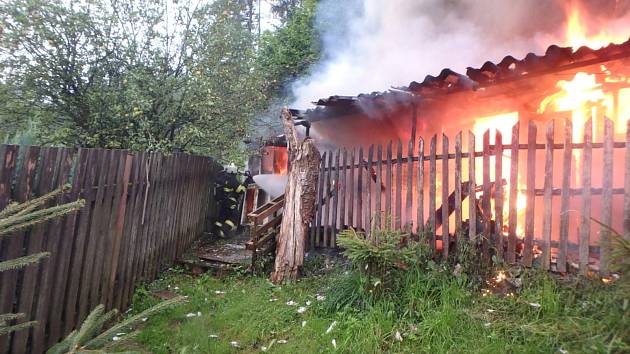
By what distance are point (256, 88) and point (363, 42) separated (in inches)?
202

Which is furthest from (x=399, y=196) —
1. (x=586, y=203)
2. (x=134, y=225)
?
(x=134, y=225)

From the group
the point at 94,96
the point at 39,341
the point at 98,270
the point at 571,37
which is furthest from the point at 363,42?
the point at 39,341

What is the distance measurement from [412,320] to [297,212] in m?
2.56

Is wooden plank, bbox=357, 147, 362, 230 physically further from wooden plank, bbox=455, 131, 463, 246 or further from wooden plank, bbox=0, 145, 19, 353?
wooden plank, bbox=0, 145, 19, 353

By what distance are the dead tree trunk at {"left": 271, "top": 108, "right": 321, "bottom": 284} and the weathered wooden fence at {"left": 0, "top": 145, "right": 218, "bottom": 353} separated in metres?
2.04

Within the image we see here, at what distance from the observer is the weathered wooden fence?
301cm

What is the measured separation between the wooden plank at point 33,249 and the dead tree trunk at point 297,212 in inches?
125

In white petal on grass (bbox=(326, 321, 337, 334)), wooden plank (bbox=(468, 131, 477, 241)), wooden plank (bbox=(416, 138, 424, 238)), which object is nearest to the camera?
white petal on grass (bbox=(326, 321, 337, 334))

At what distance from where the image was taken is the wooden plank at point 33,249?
10.1 feet

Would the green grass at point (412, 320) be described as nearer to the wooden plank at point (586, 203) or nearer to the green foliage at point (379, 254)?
the green foliage at point (379, 254)

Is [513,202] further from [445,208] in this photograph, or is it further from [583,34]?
[583,34]

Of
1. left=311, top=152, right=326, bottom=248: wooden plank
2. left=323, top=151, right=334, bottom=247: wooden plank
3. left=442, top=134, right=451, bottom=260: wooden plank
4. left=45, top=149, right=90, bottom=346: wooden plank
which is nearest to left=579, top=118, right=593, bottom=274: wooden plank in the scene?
left=442, top=134, right=451, bottom=260: wooden plank

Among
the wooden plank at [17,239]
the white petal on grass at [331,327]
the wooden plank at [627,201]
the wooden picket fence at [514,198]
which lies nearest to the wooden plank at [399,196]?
the wooden picket fence at [514,198]

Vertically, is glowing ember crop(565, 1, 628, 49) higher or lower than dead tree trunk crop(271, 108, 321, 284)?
higher
